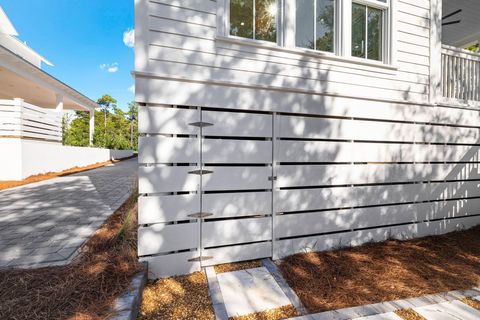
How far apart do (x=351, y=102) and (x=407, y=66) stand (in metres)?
1.36

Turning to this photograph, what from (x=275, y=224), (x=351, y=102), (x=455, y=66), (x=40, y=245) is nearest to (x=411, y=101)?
(x=351, y=102)

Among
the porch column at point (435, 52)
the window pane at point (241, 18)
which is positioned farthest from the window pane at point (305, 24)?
the porch column at point (435, 52)

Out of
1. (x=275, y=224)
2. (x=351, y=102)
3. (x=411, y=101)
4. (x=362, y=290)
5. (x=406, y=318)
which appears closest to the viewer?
(x=406, y=318)

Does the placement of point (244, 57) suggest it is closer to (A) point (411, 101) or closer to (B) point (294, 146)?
(B) point (294, 146)

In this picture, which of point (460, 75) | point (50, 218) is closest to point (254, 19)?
point (460, 75)

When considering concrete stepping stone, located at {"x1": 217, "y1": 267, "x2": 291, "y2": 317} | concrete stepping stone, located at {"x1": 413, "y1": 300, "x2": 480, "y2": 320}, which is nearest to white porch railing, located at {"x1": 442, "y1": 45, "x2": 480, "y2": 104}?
concrete stepping stone, located at {"x1": 413, "y1": 300, "x2": 480, "y2": 320}

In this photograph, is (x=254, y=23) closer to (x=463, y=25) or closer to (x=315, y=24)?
(x=315, y=24)

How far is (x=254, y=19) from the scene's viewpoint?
10.6 ft

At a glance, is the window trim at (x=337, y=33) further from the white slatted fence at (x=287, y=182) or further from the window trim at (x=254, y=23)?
the white slatted fence at (x=287, y=182)

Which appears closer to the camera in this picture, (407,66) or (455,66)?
(407,66)

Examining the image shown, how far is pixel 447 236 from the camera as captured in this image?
4.17 m

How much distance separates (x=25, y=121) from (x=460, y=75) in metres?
11.7

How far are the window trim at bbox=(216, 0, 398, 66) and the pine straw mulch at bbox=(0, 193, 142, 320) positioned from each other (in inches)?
113

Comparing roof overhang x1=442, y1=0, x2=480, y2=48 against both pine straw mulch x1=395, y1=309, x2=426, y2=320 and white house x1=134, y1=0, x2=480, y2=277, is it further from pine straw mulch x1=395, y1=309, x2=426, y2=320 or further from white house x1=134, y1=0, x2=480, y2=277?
pine straw mulch x1=395, y1=309, x2=426, y2=320
